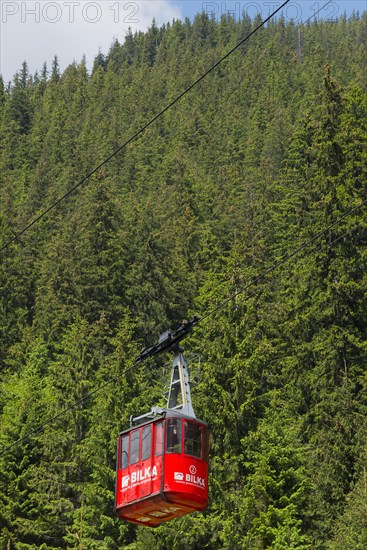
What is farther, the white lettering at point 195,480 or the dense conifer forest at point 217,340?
the dense conifer forest at point 217,340

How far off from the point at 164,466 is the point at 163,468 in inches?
2.0

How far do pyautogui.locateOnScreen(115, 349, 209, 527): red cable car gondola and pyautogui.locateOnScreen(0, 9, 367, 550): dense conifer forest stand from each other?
20.9ft

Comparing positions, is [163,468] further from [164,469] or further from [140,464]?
[140,464]

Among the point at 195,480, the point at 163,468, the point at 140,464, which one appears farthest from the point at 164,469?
the point at 140,464

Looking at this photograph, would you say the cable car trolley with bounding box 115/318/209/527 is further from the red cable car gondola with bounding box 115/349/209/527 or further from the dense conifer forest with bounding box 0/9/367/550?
the dense conifer forest with bounding box 0/9/367/550

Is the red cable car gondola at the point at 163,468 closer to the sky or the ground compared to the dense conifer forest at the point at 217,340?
closer to the ground

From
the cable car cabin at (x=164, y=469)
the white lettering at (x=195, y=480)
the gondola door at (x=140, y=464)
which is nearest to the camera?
the cable car cabin at (x=164, y=469)

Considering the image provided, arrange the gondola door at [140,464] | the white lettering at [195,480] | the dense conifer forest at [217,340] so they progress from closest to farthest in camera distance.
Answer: the white lettering at [195,480]
the gondola door at [140,464]
the dense conifer forest at [217,340]

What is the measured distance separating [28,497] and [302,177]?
33.7 meters

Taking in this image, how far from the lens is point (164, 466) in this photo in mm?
24328

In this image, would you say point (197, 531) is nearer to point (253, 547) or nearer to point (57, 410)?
point (253, 547)

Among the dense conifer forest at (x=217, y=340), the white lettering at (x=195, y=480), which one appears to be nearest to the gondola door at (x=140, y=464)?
the white lettering at (x=195, y=480)

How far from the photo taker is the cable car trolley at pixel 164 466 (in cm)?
2428

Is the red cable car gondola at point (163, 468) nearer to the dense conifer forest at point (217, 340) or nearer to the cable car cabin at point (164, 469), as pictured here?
the cable car cabin at point (164, 469)
